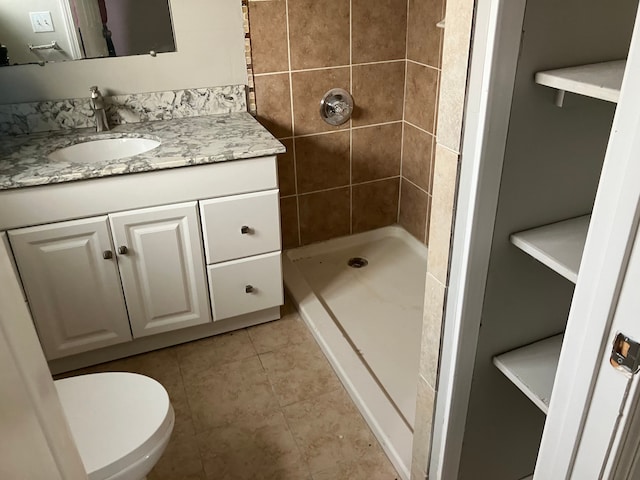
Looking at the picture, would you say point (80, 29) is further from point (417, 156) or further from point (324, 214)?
point (417, 156)

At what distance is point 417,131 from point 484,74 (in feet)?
5.56

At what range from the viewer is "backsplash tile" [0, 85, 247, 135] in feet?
6.84

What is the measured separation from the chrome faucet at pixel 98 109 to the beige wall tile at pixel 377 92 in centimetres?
109

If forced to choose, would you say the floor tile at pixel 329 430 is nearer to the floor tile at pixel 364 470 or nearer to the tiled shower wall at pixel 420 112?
the floor tile at pixel 364 470

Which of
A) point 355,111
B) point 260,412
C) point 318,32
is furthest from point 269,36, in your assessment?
point 260,412

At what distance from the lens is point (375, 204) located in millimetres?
2873

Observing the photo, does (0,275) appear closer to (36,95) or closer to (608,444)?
(608,444)

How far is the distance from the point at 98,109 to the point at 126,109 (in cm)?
13

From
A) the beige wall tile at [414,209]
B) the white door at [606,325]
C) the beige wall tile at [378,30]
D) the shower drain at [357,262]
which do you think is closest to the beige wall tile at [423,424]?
the white door at [606,325]

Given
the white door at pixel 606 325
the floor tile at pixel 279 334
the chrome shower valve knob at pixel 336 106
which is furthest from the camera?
the chrome shower valve knob at pixel 336 106

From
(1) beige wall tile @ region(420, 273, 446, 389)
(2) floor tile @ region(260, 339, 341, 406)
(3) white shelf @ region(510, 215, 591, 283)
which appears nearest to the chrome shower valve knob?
(2) floor tile @ region(260, 339, 341, 406)

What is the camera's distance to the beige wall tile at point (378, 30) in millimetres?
2404

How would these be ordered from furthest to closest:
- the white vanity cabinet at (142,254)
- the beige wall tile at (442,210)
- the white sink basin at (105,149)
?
the white sink basin at (105,149) → the white vanity cabinet at (142,254) → the beige wall tile at (442,210)

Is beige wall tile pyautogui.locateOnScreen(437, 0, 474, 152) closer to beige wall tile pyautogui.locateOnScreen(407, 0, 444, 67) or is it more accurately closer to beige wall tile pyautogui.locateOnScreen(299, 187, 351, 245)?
beige wall tile pyautogui.locateOnScreen(407, 0, 444, 67)
